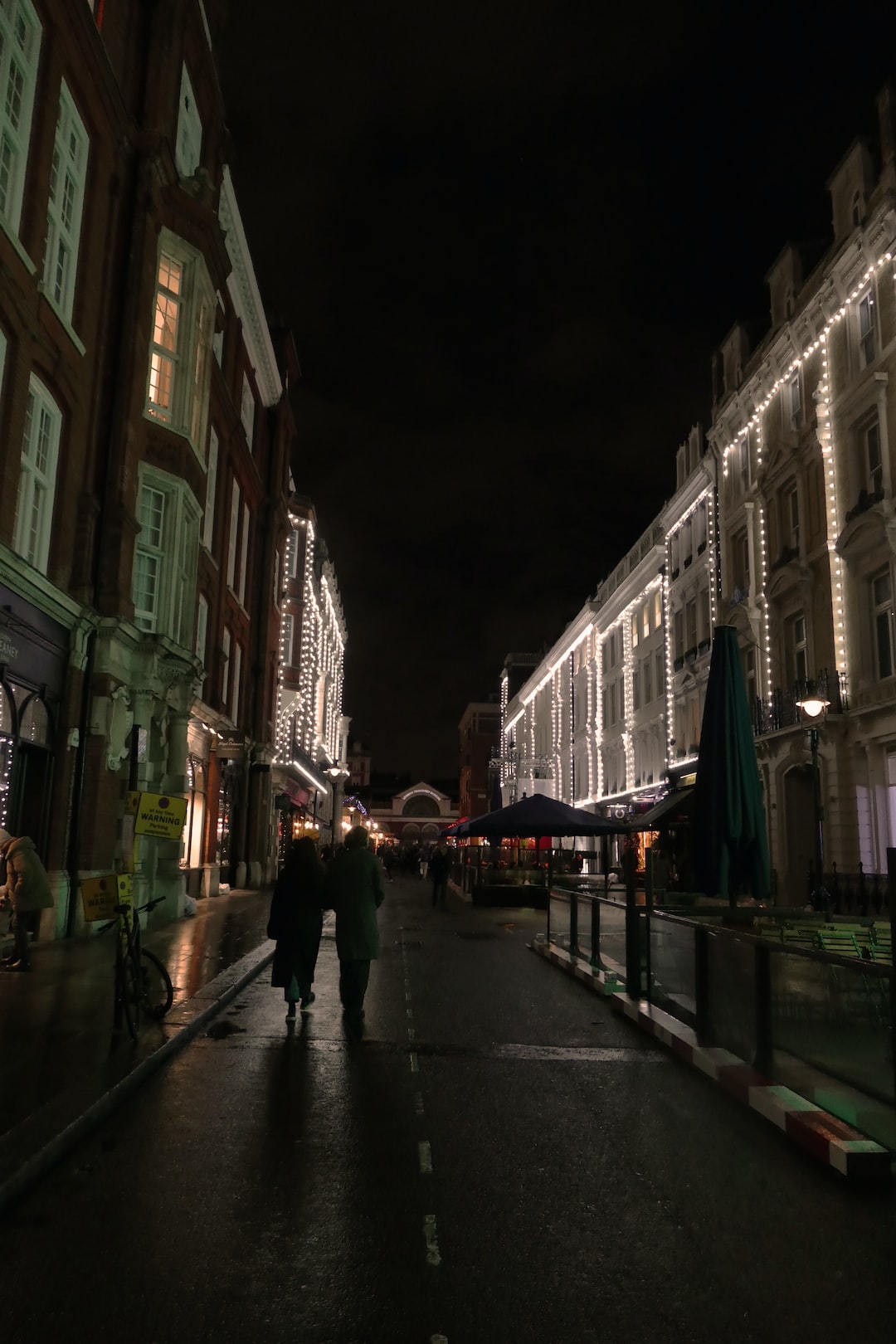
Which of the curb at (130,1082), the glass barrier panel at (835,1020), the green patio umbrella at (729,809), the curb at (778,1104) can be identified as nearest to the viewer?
the curb at (130,1082)

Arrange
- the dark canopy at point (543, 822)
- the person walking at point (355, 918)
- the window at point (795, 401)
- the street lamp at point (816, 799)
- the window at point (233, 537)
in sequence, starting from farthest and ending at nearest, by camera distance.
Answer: the window at point (233, 537)
the window at point (795, 401)
the dark canopy at point (543, 822)
the street lamp at point (816, 799)
the person walking at point (355, 918)

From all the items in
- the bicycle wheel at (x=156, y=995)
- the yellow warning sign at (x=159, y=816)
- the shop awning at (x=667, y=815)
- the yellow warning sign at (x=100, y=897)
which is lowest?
the bicycle wheel at (x=156, y=995)

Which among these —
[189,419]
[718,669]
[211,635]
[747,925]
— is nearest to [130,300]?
[189,419]

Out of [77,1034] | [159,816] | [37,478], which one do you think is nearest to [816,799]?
[159,816]

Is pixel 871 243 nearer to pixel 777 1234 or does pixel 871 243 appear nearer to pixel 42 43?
pixel 42 43

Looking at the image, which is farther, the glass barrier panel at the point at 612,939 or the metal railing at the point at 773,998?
the glass barrier panel at the point at 612,939

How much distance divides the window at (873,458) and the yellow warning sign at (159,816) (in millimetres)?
19183

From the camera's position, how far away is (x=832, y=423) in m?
25.3

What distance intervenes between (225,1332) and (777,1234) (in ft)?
8.00

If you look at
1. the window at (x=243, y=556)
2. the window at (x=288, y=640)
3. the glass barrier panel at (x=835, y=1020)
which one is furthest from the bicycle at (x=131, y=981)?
the window at (x=288, y=640)

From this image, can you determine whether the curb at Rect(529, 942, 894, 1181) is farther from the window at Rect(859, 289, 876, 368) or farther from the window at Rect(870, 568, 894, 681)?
the window at Rect(859, 289, 876, 368)

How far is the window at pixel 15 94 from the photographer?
13.7m

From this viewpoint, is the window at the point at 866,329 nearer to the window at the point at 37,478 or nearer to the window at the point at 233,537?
the window at the point at 233,537

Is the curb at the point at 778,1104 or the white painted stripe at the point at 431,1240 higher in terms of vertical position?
the curb at the point at 778,1104
